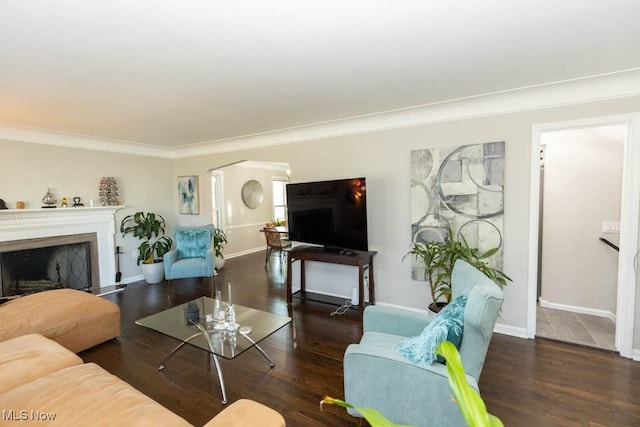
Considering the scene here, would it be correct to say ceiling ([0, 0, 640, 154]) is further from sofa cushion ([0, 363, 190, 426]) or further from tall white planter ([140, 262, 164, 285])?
tall white planter ([140, 262, 164, 285])

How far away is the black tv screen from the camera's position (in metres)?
3.53

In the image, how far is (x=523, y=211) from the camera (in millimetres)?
2994

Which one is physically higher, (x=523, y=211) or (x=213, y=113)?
(x=213, y=113)

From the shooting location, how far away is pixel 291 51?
1.99m

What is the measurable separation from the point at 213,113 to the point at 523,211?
3428mm

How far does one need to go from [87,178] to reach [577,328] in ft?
22.2

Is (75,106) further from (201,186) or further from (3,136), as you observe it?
(201,186)

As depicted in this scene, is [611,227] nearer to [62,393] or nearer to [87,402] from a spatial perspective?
[87,402]

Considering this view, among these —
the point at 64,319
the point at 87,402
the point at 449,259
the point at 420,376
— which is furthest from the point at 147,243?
the point at 420,376

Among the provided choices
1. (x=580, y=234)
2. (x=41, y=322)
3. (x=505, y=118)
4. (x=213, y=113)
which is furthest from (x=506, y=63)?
(x=41, y=322)

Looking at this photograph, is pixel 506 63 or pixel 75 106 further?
pixel 75 106

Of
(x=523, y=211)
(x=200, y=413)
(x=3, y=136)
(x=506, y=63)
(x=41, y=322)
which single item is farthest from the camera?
(x=3, y=136)

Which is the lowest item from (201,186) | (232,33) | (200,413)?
(200,413)

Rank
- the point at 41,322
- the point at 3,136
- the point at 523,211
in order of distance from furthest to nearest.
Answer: the point at 3,136 → the point at 523,211 → the point at 41,322
